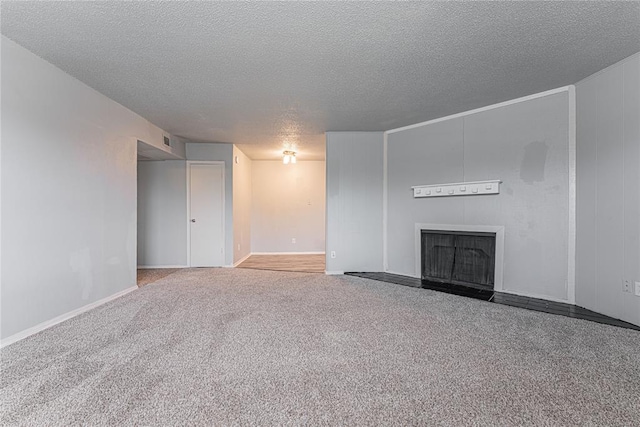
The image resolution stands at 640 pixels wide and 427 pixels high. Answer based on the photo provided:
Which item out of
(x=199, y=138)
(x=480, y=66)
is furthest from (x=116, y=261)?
(x=480, y=66)

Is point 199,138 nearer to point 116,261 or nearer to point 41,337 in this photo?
point 116,261

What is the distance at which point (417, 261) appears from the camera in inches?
189

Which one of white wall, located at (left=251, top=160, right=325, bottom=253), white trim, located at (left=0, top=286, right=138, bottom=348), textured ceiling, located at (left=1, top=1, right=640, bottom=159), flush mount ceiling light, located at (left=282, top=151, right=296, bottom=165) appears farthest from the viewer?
white wall, located at (left=251, top=160, right=325, bottom=253)

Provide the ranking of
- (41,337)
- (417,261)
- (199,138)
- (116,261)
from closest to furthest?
(41,337) → (116,261) → (417,261) → (199,138)

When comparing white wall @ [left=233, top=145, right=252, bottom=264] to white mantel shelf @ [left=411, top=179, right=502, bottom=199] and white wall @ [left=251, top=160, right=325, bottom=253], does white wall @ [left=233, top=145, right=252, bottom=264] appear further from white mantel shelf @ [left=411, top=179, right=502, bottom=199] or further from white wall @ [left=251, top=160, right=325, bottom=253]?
white mantel shelf @ [left=411, top=179, right=502, bottom=199]

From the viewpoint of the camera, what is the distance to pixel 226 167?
19.9 feet

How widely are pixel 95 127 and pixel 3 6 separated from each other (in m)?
1.53

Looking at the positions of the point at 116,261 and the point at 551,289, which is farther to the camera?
the point at 116,261

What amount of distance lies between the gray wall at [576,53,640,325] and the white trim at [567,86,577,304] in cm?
5

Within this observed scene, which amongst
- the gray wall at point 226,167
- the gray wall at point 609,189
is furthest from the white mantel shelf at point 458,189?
the gray wall at point 226,167

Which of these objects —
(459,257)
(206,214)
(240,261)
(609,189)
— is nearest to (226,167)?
(206,214)

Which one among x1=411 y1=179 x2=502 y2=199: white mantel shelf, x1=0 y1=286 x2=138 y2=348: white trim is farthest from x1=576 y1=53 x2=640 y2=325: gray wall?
x1=0 y1=286 x2=138 y2=348: white trim

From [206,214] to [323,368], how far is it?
4.65 meters

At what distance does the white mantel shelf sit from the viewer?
158 inches
